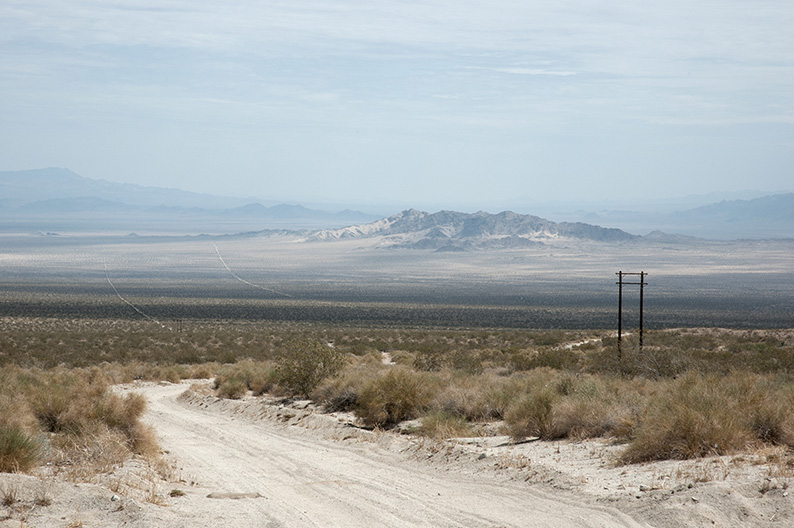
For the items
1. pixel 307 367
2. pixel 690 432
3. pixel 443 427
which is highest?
pixel 690 432

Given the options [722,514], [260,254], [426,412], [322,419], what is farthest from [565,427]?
[260,254]

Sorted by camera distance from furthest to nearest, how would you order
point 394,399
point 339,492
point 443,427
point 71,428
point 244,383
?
1. point 244,383
2. point 394,399
3. point 443,427
4. point 71,428
5. point 339,492

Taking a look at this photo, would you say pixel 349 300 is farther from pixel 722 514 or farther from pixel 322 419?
pixel 722 514

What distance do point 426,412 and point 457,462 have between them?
379cm

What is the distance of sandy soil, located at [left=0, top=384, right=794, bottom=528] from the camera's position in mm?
7656

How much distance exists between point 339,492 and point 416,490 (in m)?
1.05

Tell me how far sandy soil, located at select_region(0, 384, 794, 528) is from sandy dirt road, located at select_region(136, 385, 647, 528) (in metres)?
0.02

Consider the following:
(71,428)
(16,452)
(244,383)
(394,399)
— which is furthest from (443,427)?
(244,383)

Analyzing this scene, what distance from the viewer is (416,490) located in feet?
31.9

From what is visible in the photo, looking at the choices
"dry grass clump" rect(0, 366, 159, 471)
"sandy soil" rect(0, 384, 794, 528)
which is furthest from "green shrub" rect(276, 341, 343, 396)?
"dry grass clump" rect(0, 366, 159, 471)

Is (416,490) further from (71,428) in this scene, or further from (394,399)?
(71,428)

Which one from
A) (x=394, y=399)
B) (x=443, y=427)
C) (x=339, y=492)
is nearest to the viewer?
(x=339, y=492)

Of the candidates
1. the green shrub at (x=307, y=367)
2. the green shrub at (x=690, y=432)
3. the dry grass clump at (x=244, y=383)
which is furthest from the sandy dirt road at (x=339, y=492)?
the dry grass clump at (x=244, y=383)

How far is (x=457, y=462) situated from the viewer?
11180 millimetres
